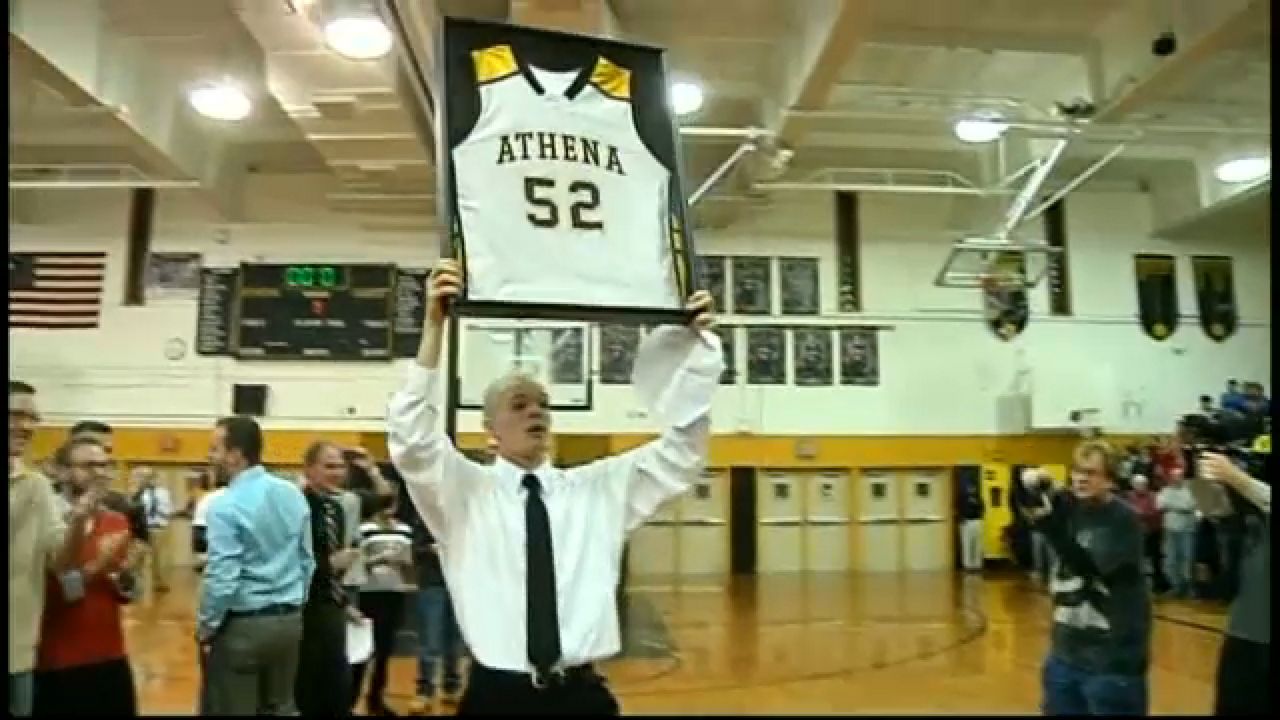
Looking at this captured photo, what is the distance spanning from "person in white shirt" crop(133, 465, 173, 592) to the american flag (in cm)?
200

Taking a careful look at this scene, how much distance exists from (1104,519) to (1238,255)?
12760 mm

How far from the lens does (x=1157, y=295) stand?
48.4 feet

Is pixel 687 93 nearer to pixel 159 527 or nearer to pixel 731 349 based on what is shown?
pixel 731 349

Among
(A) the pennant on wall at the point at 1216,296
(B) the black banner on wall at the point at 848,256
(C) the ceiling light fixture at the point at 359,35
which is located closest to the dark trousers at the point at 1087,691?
(C) the ceiling light fixture at the point at 359,35

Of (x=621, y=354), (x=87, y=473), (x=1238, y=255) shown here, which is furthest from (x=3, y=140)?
(x=1238, y=255)

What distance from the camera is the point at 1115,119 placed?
33.5ft

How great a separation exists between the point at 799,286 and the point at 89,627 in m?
11.8

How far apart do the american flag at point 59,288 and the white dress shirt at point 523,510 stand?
43.0 feet

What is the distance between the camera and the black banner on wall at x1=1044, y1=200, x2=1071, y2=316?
48.2 feet

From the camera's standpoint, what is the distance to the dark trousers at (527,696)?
2.18 meters

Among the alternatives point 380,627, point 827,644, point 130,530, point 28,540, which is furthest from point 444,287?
point 827,644

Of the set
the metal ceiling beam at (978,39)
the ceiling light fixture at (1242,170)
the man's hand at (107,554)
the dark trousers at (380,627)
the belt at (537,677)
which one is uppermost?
the metal ceiling beam at (978,39)

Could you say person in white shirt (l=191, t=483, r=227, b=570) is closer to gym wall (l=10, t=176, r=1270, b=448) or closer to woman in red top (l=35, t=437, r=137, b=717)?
woman in red top (l=35, t=437, r=137, b=717)

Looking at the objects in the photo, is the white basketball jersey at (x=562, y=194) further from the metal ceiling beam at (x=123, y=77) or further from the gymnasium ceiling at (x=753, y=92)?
the metal ceiling beam at (x=123, y=77)
